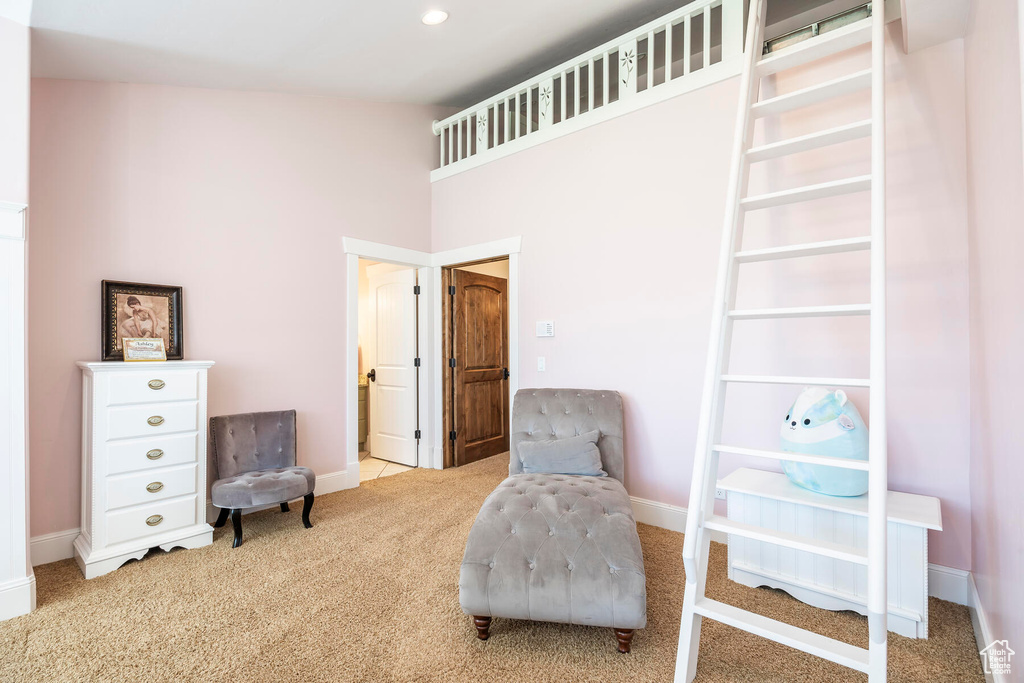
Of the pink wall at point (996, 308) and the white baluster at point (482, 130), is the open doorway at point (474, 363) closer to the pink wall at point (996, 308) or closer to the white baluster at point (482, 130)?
the white baluster at point (482, 130)

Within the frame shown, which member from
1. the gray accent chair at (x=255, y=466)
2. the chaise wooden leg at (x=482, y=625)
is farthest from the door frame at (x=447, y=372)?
the chaise wooden leg at (x=482, y=625)

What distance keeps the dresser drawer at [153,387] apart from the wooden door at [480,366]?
2.26 meters

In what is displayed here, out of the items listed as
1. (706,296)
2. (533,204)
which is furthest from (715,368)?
(533,204)

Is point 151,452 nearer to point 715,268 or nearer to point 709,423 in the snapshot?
point 709,423

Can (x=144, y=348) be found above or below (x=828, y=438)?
above

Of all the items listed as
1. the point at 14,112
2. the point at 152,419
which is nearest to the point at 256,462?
the point at 152,419

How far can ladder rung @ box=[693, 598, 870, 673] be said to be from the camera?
1352 mm

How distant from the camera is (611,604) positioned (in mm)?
1744

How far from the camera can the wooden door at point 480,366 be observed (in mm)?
4617

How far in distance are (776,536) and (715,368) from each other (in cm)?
57

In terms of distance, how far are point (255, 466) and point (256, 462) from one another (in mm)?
26

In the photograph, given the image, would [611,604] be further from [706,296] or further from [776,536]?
[706,296]

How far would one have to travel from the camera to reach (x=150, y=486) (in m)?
2.59

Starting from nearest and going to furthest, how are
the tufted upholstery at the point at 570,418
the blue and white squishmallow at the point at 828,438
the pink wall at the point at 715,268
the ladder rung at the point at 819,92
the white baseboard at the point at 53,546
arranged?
the ladder rung at the point at 819,92 → the blue and white squishmallow at the point at 828,438 → the pink wall at the point at 715,268 → the white baseboard at the point at 53,546 → the tufted upholstery at the point at 570,418
